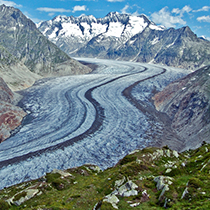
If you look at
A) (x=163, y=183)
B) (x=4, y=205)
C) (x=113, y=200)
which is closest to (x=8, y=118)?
(x=4, y=205)

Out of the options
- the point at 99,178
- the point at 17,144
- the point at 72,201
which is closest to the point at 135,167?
the point at 99,178

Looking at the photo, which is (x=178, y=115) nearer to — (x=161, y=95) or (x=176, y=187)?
(x=161, y=95)

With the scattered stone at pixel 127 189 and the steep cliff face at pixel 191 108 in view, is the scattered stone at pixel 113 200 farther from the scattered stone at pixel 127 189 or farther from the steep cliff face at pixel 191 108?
the steep cliff face at pixel 191 108

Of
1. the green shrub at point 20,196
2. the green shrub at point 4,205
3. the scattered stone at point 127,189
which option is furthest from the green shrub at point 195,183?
the green shrub at point 4,205

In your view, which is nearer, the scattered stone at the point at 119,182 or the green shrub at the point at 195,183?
the green shrub at the point at 195,183

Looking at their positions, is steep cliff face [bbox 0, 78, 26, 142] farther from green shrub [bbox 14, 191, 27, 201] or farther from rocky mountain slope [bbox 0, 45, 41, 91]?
rocky mountain slope [bbox 0, 45, 41, 91]

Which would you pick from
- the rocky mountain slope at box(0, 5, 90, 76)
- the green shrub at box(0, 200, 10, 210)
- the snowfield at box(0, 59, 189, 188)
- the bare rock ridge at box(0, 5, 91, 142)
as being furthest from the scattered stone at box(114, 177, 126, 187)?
the rocky mountain slope at box(0, 5, 90, 76)

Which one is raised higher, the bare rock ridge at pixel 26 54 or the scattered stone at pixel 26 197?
the bare rock ridge at pixel 26 54
